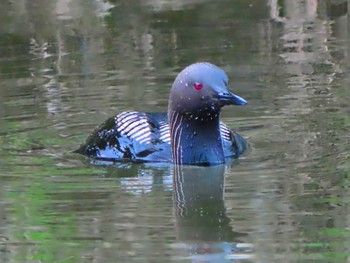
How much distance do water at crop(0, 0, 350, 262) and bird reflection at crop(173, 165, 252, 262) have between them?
0.02m

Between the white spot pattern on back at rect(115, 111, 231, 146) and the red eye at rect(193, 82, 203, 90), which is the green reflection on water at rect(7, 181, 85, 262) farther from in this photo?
the red eye at rect(193, 82, 203, 90)

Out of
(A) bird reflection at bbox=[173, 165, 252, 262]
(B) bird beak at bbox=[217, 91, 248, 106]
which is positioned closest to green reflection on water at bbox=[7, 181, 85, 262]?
(A) bird reflection at bbox=[173, 165, 252, 262]

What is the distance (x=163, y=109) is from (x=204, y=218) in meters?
3.97

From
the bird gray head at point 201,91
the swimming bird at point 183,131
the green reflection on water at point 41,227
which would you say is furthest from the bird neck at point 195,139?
the green reflection on water at point 41,227

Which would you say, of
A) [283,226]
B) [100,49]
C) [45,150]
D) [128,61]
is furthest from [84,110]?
[283,226]

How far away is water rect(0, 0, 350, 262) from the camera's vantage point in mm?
7445

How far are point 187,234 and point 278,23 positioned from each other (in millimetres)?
9541

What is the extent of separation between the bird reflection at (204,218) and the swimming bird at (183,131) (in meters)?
0.19

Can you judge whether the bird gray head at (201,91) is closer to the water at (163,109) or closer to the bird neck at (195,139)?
the bird neck at (195,139)

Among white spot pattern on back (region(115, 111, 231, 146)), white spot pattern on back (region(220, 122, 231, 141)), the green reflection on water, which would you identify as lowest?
the green reflection on water

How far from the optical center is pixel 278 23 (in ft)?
55.1

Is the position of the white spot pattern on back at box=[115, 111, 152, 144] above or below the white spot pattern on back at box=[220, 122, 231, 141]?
above

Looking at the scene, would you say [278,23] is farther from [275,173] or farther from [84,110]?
[275,173]

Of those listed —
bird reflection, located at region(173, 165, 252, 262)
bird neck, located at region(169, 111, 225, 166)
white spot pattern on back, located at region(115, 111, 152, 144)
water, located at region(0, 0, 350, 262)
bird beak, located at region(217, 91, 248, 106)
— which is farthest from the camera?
white spot pattern on back, located at region(115, 111, 152, 144)
